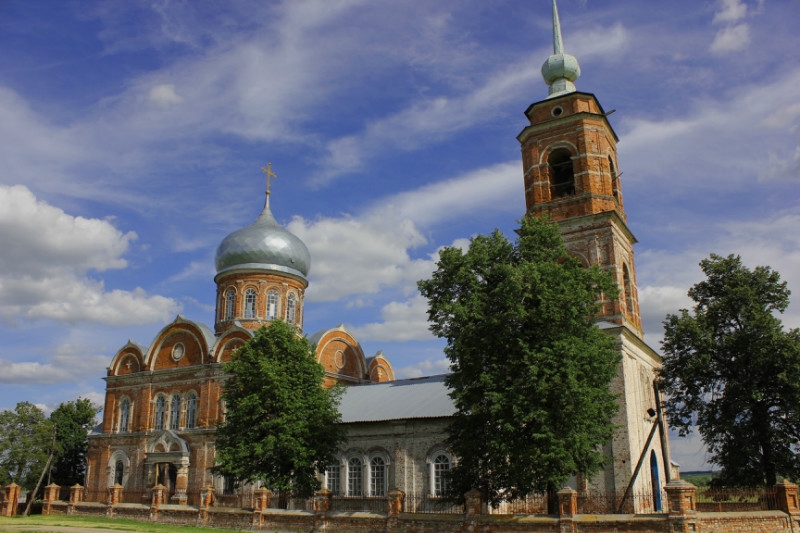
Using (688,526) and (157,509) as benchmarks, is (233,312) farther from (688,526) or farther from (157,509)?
(688,526)

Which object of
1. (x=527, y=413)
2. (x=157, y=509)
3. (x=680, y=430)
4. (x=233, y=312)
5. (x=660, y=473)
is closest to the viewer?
(x=527, y=413)

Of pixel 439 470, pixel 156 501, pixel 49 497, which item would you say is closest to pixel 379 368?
pixel 439 470

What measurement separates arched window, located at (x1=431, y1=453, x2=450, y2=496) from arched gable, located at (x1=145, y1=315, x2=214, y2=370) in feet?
43.6

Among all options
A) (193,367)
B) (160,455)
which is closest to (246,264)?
(193,367)

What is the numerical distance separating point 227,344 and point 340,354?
563cm

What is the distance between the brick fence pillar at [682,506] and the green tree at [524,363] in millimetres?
2252

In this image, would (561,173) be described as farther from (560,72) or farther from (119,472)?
(119,472)

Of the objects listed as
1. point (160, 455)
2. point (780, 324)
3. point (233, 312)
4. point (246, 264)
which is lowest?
point (160, 455)

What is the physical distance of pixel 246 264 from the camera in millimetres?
35312

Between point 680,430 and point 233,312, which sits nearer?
A: point 680,430

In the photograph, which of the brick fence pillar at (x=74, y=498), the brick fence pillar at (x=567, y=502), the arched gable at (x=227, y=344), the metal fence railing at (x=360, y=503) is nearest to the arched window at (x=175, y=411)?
the arched gable at (x=227, y=344)

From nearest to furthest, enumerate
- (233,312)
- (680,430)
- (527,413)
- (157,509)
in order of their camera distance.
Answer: (527,413) → (680,430) → (157,509) → (233,312)

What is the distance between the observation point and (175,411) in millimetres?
32219

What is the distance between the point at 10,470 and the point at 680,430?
97.7ft
